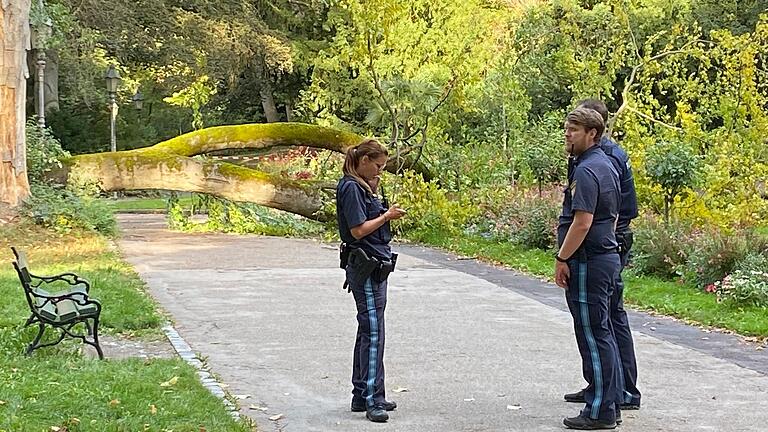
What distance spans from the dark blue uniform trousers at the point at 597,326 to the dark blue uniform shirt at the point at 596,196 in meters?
0.09

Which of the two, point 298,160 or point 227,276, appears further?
point 298,160

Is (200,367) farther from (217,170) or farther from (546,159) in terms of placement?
(217,170)

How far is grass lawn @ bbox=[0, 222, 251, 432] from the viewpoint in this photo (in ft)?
17.6

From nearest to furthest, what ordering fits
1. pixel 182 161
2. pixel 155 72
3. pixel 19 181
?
pixel 19 181
pixel 182 161
pixel 155 72

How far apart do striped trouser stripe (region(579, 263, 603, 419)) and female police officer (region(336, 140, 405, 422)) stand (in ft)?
3.70

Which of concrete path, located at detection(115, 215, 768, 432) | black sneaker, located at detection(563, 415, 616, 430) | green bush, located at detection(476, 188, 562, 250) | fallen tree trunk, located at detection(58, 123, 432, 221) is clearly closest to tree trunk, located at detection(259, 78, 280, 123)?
fallen tree trunk, located at detection(58, 123, 432, 221)

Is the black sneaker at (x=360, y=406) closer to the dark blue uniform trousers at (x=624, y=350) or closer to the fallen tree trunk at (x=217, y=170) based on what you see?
the dark blue uniform trousers at (x=624, y=350)

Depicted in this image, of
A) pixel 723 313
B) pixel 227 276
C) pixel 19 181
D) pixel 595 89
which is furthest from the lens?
pixel 595 89

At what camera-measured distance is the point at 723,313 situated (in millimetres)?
9805

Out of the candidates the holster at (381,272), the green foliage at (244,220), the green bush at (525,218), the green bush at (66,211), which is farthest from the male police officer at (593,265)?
the green foliage at (244,220)

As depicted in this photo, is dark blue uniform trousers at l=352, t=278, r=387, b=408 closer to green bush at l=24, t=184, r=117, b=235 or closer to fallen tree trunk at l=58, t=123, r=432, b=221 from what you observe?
green bush at l=24, t=184, r=117, b=235

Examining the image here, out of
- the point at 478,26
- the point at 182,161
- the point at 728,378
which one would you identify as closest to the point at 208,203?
the point at 182,161

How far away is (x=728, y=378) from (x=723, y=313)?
276 cm

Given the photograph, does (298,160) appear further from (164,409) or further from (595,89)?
(164,409)
